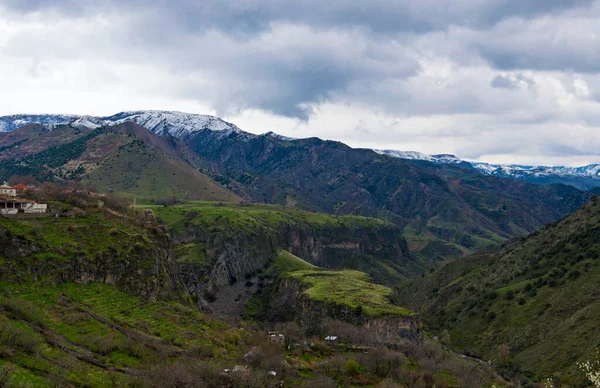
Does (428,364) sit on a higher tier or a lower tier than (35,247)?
lower

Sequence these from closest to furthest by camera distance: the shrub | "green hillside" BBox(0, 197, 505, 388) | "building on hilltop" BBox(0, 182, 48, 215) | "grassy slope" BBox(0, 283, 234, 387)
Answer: "grassy slope" BBox(0, 283, 234, 387) → "green hillside" BBox(0, 197, 505, 388) → the shrub → "building on hilltop" BBox(0, 182, 48, 215)

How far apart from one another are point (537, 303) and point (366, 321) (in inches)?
1694

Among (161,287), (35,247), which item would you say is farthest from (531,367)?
(35,247)

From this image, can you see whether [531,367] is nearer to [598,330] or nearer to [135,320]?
[598,330]

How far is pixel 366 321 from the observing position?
129m

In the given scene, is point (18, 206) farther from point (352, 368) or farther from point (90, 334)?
point (352, 368)

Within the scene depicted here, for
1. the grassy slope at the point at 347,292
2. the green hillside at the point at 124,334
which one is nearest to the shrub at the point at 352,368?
the green hillside at the point at 124,334

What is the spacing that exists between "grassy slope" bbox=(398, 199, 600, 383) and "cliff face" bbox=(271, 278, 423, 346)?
1965 centimetres

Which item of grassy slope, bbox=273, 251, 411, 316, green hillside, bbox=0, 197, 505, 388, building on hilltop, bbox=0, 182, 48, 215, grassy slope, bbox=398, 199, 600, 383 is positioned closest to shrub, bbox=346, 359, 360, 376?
green hillside, bbox=0, 197, 505, 388

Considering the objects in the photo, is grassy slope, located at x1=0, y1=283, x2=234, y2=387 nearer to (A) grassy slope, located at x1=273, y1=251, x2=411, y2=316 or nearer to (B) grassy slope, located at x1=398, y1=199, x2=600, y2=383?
(A) grassy slope, located at x1=273, y1=251, x2=411, y2=316

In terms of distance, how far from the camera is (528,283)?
145375 mm

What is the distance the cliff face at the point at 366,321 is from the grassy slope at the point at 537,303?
774 inches

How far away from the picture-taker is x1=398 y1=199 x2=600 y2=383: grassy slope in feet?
352

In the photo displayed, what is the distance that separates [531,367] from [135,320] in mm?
79075
